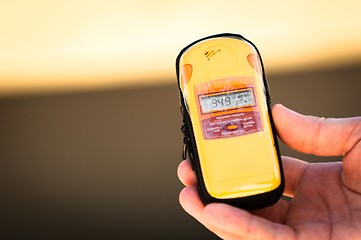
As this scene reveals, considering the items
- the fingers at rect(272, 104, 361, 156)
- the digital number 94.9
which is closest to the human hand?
the fingers at rect(272, 104, 361, 156)

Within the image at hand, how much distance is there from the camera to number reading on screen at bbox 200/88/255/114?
3.68 ft

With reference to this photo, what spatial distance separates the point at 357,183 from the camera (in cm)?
110

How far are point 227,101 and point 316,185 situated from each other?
29cm

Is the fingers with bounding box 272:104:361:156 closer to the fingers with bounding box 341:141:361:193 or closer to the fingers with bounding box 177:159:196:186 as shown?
the fingers with bounding box 341:141:361:193

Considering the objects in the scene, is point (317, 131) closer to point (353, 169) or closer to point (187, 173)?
point (353, 169)

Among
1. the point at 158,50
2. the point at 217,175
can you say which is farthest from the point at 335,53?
the point at 217,175

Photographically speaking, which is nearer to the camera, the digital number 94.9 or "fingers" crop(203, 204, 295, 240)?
"fingers" crop(203, 204, 295, 240)

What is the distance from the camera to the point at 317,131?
Result: 3.70 ft

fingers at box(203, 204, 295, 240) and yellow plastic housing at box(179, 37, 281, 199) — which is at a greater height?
yellow plastic housing at box(179, 37, 281, 199)

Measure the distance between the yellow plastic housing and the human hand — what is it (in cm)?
6

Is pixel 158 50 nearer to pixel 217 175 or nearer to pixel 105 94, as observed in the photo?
pixel 105 94

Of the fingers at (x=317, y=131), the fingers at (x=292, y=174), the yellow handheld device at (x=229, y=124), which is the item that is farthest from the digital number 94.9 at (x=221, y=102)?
the fingers at (x=292, y=174)

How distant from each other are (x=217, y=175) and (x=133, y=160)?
1009 mm

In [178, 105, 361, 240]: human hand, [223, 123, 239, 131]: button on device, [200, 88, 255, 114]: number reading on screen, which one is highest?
[200, 88, 255, 114]: number reading on screen
